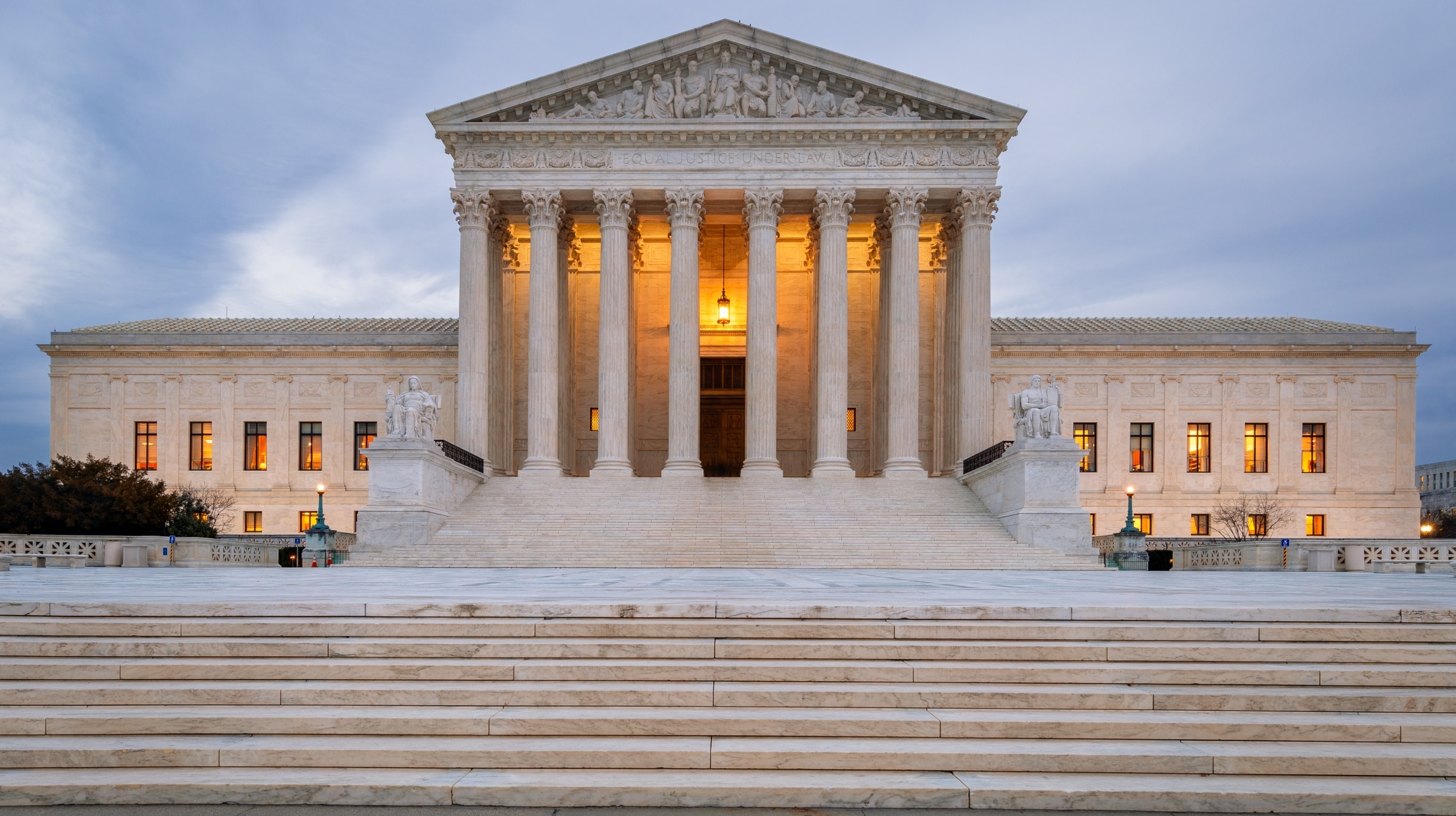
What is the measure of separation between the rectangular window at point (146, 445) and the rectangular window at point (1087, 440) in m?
44.6

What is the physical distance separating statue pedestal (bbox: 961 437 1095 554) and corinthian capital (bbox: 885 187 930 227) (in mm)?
11540

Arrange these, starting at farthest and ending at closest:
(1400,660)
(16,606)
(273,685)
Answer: (16,606)
(1400,660)
(273,685)

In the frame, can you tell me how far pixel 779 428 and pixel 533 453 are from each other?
12.6m

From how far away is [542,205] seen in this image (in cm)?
3597

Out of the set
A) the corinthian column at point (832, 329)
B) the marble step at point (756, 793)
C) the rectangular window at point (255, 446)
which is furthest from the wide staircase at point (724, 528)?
the rectangular window at point (255, 446)

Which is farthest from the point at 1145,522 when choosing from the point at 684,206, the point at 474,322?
the point at 474,322

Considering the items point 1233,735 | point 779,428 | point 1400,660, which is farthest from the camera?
point 779,428

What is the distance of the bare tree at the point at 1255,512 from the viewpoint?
44.2m

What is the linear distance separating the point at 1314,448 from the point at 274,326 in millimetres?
53278

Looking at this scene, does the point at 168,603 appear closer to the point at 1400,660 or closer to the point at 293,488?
the point at 1400,660

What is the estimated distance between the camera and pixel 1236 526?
143 ft

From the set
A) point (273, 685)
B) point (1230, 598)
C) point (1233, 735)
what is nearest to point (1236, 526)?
point (1230, 598)

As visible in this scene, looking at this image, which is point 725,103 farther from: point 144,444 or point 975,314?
point 144,444

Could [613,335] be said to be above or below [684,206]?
below
